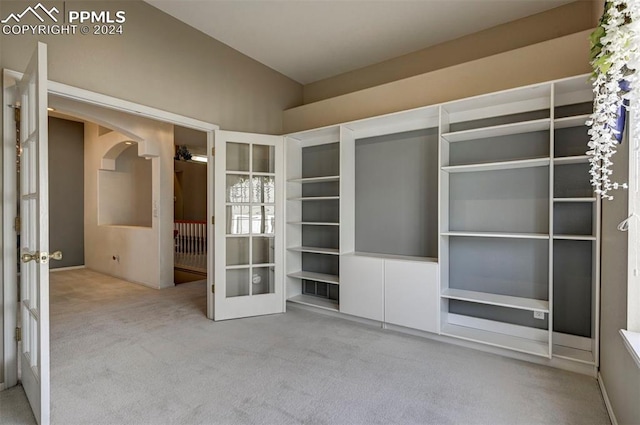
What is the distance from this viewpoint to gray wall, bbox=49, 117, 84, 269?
22.1ft

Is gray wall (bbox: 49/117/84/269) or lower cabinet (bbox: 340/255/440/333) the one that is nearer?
lower cabinet (bbox: 340/255/440/333)

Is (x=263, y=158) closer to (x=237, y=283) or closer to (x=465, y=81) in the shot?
(x=237, y=283)

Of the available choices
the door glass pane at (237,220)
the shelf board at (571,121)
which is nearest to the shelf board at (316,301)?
the door glass pane at (237,220)

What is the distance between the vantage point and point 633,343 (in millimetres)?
1523

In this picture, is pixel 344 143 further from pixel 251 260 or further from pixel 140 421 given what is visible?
pixel 140 421

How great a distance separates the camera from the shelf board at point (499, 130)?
2665 mm

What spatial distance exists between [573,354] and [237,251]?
3.35 m

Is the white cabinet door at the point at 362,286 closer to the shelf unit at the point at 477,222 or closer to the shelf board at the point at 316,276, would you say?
the shelf unit at the point at 477,222

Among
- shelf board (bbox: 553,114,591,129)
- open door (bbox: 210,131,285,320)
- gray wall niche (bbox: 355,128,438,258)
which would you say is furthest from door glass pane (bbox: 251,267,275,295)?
shelf board (bbox: 553,114,591,129)

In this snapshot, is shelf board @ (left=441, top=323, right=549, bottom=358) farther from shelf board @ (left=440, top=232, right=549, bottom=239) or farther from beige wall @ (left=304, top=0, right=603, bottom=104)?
beige wall @ (left=304, top=0, right=603, bottom=104)

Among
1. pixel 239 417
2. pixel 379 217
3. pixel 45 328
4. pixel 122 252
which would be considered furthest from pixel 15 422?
pixel 122 252

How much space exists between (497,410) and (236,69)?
4137mm

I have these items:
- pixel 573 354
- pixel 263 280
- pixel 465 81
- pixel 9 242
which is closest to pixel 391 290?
pixel 573 354

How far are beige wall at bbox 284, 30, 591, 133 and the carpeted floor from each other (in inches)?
96.3
